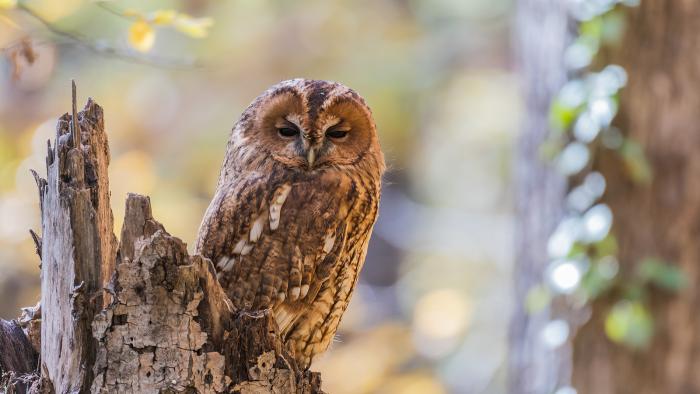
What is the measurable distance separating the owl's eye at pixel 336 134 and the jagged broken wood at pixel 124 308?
2.84 feet

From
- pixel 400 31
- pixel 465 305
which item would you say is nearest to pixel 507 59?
pixel 400 31

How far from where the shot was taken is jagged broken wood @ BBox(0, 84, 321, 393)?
6.61 ft

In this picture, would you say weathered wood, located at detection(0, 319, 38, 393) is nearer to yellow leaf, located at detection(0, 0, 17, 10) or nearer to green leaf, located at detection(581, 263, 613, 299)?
yellow leaf, located at detection(0, 0, 17, 10)

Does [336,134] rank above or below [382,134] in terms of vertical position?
below

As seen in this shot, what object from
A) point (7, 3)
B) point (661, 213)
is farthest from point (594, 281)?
point (7, 3)

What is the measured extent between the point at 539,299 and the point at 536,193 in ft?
1.85

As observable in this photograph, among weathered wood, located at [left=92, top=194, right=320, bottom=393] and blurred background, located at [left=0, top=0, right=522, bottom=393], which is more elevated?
blurred background, located at [left=0, top=0, right=522, bottom=393]

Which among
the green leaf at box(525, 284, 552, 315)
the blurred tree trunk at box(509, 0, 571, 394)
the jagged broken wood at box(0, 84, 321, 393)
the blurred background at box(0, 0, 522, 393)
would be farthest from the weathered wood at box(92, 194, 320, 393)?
the blurred background at box(0, 0, 522, 393)

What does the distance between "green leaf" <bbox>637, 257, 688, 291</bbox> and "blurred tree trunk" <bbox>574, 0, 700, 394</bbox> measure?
0.18 feet

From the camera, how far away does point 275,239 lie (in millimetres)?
2684

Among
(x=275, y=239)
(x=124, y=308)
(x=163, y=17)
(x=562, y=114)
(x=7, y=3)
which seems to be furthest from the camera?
(x=562, y=114)

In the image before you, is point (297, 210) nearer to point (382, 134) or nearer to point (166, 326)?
point (166, 326)

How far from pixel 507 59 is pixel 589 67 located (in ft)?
18.7

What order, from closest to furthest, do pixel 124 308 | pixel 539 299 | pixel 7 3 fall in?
1. pixel 124 308
2. pixel 7 3
3. pixel 539 299
